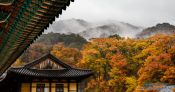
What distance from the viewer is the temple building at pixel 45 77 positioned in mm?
31719

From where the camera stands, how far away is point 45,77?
3189cm

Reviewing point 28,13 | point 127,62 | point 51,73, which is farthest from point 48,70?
point 28,13

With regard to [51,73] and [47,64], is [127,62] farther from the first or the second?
[51,73]

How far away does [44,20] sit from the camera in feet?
22.2

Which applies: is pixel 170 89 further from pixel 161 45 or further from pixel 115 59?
pixel 115 59

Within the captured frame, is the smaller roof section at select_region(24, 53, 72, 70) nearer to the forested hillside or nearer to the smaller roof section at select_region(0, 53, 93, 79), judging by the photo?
the smaller roof section at select_region(0, 53, 93, 79)

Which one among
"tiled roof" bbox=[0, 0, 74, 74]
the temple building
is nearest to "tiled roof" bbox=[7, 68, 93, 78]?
the temple building

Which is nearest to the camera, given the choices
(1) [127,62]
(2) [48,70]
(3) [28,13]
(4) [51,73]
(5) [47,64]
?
(3) [28,13]

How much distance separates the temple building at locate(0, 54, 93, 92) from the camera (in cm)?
3172

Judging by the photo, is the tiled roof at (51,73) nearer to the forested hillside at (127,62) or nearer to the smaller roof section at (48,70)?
the smaller roof section at (48,70)

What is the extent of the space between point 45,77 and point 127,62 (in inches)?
1020

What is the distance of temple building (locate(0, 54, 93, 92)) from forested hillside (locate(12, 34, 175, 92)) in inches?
449

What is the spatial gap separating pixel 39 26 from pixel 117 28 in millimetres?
191600

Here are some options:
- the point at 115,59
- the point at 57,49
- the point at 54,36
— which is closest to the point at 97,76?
the point at 115,59
